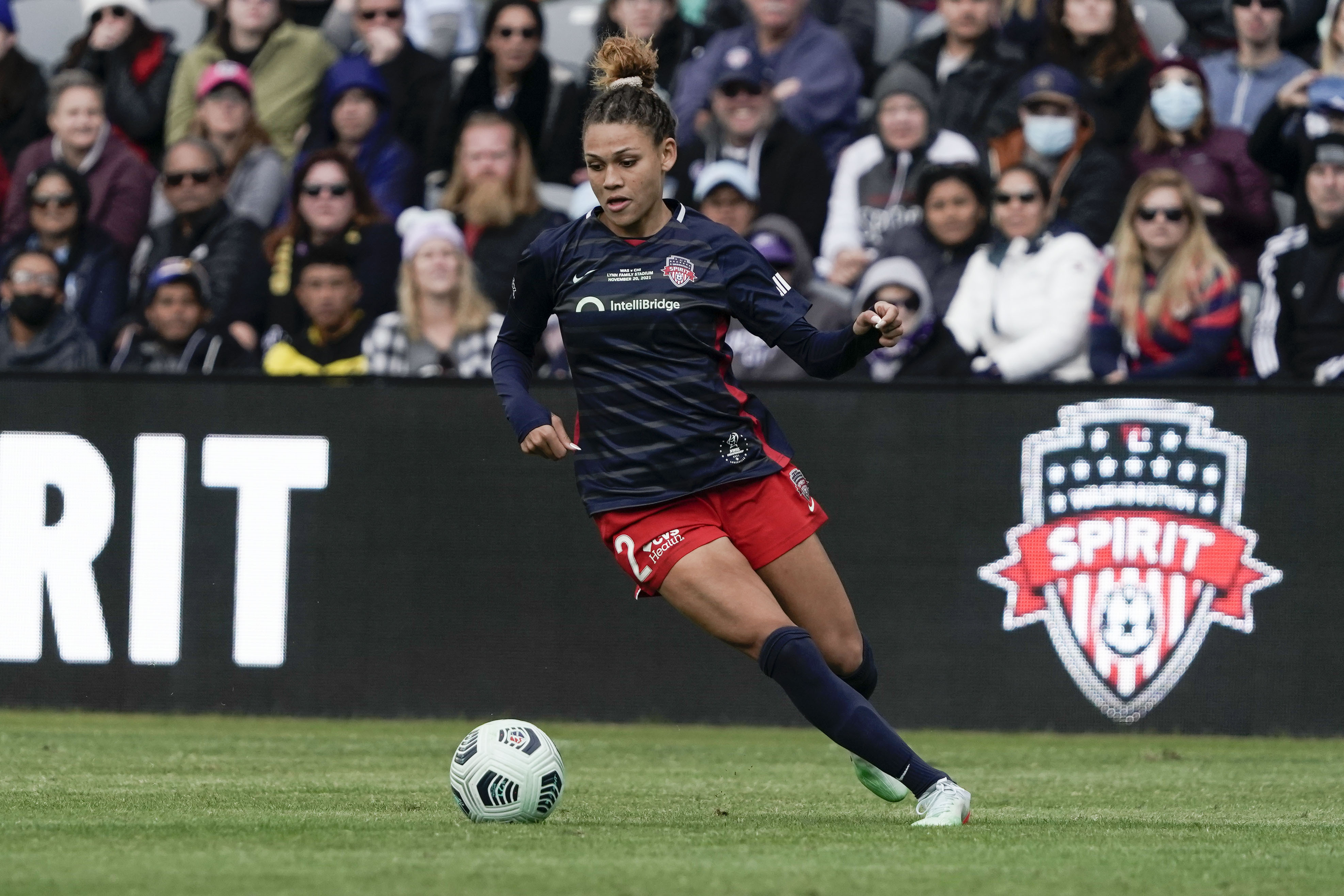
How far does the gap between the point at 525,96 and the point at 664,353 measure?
6534mm

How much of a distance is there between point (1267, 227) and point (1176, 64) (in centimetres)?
106

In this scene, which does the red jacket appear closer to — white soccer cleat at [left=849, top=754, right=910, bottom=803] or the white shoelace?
white soccer cleat at [left=849, top=754, right=910, bottom=803]

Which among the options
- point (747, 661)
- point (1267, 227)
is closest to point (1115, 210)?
point (1267, 227)

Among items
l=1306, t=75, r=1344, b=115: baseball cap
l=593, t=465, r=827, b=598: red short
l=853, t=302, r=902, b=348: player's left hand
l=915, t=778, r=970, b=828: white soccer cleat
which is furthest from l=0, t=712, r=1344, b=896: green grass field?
l=1306, t=75, r=1344, b=115: baseball cap

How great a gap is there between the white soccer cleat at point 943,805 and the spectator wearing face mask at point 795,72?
6588 mm

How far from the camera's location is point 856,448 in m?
9.56

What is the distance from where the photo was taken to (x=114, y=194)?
12039 millimetres

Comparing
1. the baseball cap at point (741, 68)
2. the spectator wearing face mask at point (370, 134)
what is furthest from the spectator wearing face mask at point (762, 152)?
the spectator wearing face mask at point (370, 134)

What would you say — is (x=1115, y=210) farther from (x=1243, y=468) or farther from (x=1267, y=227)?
(x=1243, y=468)

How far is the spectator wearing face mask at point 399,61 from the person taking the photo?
476 inches

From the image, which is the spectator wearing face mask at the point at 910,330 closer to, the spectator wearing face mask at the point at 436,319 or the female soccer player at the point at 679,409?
the spectator wearing face mask at the point at 436,319

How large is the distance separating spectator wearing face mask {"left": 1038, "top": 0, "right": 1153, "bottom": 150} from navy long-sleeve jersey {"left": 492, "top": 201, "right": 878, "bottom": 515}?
587 cm

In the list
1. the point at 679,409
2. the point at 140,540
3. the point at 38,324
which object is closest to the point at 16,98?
the point at 38,324

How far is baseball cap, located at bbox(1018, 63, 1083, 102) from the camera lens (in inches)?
431
